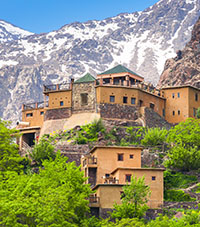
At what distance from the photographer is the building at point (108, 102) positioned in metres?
109

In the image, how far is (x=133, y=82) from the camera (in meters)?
119

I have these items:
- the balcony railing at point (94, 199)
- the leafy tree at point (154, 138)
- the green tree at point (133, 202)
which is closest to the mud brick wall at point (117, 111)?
the leafy tree at point (154, 138)

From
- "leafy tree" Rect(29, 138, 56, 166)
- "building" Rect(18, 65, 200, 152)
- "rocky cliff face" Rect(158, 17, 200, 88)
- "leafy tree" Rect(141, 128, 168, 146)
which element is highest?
"rocky cliff face" Rect(158, 17, 200, 88)

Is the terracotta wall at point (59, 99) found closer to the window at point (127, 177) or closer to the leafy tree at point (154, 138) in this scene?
the leafy tree at point (154, 138)

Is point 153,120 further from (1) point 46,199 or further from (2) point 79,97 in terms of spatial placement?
(1) point 46,199

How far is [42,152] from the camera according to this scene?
314ft

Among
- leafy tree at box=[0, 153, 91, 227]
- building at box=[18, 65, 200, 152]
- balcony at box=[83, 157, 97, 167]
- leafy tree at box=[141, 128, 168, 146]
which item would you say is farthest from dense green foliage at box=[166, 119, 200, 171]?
leafy tree at box=[0, 153, 91, 227]

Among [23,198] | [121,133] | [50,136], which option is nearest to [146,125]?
[121,133]

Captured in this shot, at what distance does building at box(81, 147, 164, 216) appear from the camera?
3071 inches

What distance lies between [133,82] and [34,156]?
29.7 meters

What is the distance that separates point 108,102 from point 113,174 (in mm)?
27334

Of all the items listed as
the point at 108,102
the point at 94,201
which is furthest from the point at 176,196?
the point at 108,102

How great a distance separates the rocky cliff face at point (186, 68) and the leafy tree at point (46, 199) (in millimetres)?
57789

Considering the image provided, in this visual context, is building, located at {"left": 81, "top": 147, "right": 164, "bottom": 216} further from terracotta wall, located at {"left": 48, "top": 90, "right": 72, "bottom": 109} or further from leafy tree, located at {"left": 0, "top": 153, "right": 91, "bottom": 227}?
terracotta wall, located at {"left": 48, "top": 90, "right": 72, "bottom": 109}
